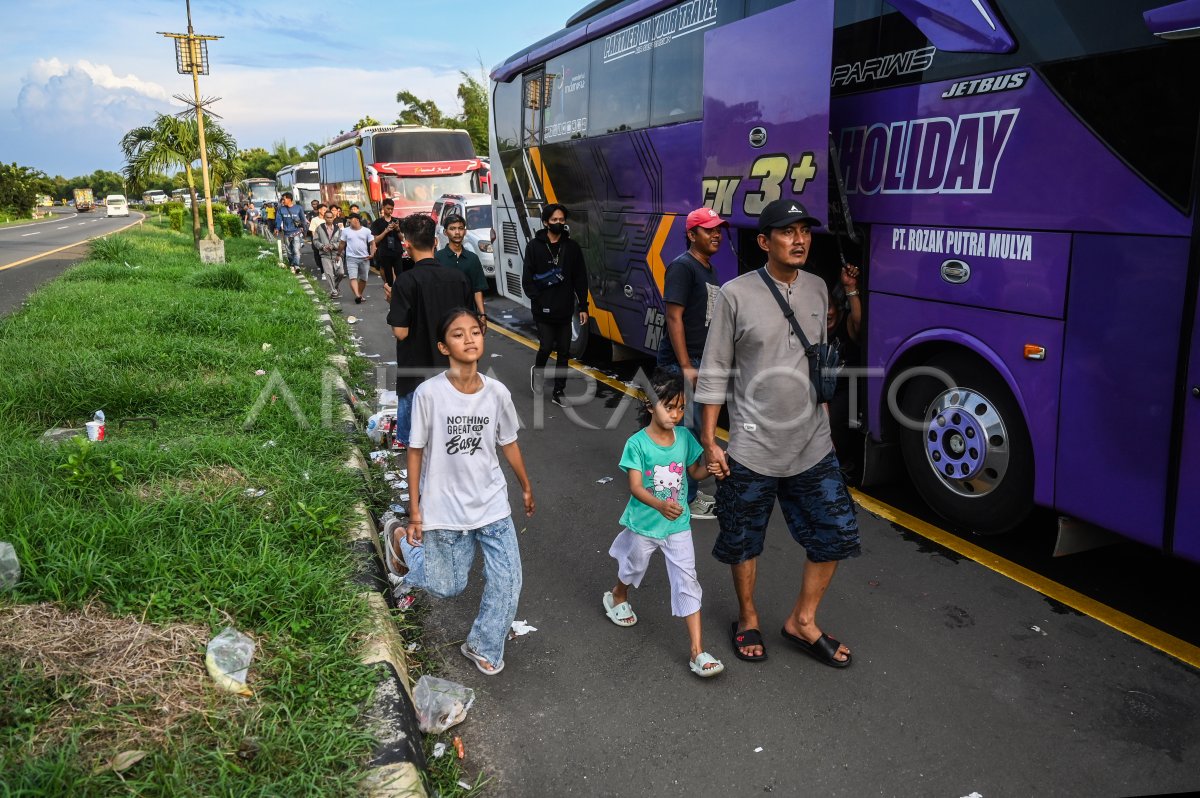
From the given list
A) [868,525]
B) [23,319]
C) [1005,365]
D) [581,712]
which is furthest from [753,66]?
[23,319]

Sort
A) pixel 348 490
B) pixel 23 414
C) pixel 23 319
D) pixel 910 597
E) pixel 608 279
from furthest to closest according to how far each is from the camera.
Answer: pixel 23 319, pixel 608 279, pixel 23 414, pixel 348 490, pixel 910 597

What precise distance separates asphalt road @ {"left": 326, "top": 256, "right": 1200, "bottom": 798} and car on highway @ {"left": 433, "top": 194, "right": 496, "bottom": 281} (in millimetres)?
11914

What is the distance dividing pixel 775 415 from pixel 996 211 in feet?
6.23

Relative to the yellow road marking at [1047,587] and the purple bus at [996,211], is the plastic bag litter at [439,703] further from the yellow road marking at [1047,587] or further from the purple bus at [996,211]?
the purple bus at [996,211]

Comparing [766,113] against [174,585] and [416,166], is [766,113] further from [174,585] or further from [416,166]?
[416,166]

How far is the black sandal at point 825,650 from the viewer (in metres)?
3.74

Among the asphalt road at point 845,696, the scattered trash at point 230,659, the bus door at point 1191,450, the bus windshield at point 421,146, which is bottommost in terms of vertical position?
the asphalt road at point 845,696

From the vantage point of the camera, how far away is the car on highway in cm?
1617

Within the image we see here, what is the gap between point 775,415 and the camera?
11.7 ft

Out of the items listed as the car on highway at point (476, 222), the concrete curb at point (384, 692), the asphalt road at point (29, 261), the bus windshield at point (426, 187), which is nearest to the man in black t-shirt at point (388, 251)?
the car on highway at point (476, 222)

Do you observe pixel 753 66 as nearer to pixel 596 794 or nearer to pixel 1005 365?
pixel 1005 365

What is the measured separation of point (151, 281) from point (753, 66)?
1255 centimetres

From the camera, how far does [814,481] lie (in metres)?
3.62

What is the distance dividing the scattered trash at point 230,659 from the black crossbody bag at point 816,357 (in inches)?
96.8
